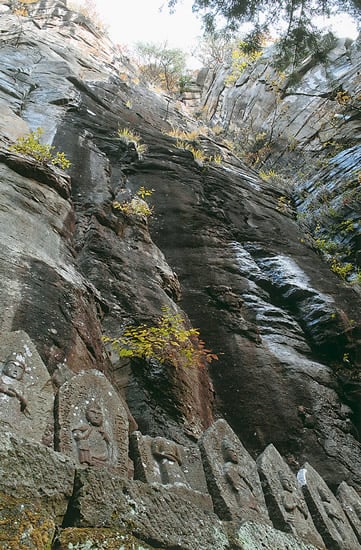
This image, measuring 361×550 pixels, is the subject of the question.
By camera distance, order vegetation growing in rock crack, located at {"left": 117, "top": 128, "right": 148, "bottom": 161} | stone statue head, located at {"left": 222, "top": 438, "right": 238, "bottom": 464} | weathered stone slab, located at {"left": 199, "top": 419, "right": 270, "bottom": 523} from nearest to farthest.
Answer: weathered stone slab, located at {"left": 199, "top": 419, "right": 270, "bottom": 523}, stone statue head, located at {"left": 222, "top": 438, "right": 238, "bottom": 464}, vegetation growing in rock crack, located at {"left": 117, "top": 128, "right": 148, "bottom": 161}

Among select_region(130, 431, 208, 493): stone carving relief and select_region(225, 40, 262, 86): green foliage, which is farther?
select_region(225, 40, 262, 86): green foliage

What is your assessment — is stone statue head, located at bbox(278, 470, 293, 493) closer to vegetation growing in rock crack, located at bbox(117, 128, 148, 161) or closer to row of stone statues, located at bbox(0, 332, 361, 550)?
row of stone statues, located at bbox(0, 332, 361, 550)

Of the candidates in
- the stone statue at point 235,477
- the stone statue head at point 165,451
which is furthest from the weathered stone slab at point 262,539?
the stone statue head at point 165,451

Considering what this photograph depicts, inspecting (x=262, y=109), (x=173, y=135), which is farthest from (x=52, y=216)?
(x=262, y=109)

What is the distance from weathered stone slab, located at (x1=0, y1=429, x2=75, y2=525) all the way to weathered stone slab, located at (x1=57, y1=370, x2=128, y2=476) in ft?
1.10

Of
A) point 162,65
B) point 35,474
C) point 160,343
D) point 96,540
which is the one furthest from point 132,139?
point 162,65

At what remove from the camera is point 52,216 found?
6.63 metres

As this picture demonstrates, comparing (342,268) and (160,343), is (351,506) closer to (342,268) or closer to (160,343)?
(160,343)

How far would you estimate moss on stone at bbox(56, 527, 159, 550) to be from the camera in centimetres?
241

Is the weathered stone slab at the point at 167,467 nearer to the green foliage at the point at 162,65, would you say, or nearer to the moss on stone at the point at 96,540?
the moss on stone at the point at 96,540

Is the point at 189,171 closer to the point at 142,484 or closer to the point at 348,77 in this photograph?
the point at 348,77

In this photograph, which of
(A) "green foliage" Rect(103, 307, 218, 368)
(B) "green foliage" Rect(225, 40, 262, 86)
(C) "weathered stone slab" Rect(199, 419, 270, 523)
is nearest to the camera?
(C) "weathered stone slab" Rect(199, 419, 270, 523)

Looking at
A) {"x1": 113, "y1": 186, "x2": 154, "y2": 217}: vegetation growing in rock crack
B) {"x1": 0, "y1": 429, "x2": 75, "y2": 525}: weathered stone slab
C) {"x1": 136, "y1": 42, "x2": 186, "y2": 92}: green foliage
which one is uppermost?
{"x1": 136, "y1": 42, "x2": 186, "y2": 92}: green foliage

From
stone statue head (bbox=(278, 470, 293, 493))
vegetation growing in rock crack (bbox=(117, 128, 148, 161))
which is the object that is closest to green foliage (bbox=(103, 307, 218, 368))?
stone statue head (bbox=(278, 470, 293, 493))
